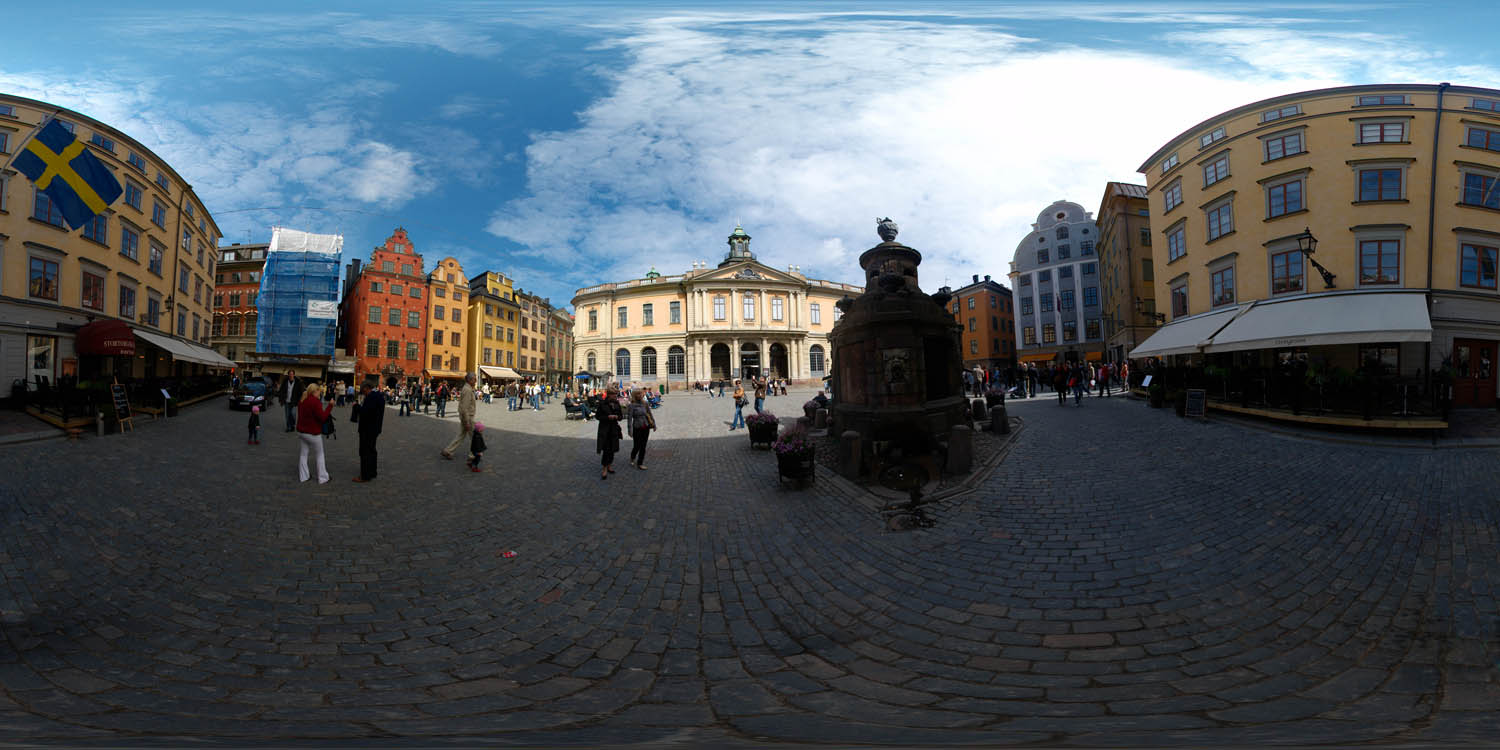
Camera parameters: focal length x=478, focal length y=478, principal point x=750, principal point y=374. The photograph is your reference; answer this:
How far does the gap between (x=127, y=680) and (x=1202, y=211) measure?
1127 inches

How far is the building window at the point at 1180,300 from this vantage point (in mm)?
20391

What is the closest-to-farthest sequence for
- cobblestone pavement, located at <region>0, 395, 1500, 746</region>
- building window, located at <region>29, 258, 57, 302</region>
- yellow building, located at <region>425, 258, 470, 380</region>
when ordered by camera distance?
cobblestone pavement, located at <region>0, 395, 1500, 746</region>
building window, located at <region>29, 258, 57, 302</region>
yellow building, located at <region>425, 258, 470, 380</region>

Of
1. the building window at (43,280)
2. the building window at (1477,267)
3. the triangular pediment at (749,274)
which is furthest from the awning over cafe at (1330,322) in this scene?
the triangular pediment at (749,274)

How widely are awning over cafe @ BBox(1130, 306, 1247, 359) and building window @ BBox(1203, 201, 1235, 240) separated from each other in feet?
10.3

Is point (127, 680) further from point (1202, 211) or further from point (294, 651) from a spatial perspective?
point (1202, 211)

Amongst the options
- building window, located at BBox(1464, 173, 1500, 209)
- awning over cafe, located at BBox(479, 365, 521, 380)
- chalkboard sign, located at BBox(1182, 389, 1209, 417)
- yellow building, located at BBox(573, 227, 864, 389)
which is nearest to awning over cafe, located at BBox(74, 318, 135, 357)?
awning over cafe, located at BBox(479, 365, 521, 380)

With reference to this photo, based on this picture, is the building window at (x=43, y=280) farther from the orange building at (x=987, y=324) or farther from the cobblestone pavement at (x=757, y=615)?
the orange building at (x=987, y=324)

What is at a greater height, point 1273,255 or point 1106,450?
point 1273,255

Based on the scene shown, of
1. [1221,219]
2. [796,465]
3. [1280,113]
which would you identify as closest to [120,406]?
[796,465]

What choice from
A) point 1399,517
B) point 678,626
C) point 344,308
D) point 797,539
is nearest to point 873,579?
point 797,539

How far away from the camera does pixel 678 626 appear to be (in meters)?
3.39

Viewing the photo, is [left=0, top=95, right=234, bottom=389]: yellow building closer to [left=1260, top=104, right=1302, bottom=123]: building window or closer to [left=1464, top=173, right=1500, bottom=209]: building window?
[left=1260, top=104, right=1302, bottom=123]: building window

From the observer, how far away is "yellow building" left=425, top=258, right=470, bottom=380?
44281mm

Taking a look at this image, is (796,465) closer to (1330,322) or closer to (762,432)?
(762,432)
